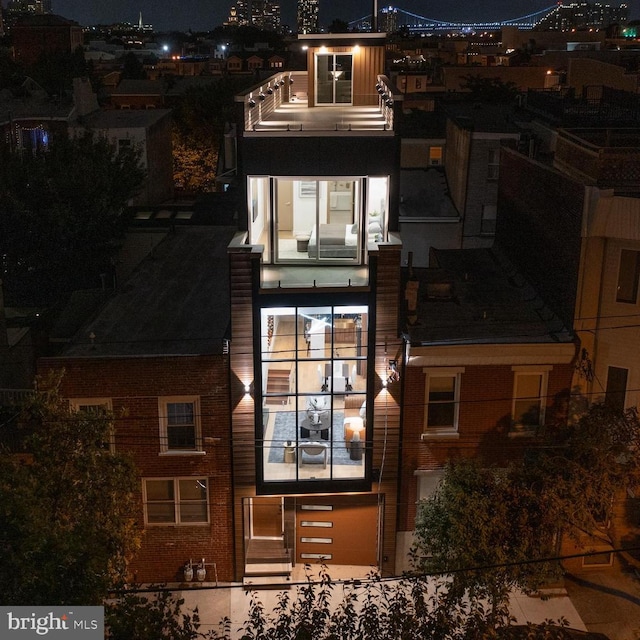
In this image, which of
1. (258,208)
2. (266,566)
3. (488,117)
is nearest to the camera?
(258,208)

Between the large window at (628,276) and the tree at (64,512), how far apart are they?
468 inches

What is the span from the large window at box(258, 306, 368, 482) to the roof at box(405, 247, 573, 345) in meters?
1.72

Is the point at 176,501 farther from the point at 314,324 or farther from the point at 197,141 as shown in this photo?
the point at 197,141

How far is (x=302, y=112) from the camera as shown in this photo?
21547mm

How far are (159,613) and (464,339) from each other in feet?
35.1

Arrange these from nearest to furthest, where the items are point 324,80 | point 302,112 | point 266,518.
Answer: point 266,518, point 302,112, point 324,80

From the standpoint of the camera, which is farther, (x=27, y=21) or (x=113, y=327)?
(x=27, y=21)

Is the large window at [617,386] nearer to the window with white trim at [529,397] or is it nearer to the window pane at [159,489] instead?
the window with white trim at [529,397]

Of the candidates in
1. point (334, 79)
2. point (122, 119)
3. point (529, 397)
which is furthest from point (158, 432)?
point (122, 119)

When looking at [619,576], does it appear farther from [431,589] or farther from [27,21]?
[27,21]

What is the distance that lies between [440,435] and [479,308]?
13.8 ft

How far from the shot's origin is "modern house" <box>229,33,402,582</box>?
691 inches

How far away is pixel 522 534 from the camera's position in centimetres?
1508

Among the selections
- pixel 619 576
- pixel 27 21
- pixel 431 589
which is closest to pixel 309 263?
pixel 431 589
